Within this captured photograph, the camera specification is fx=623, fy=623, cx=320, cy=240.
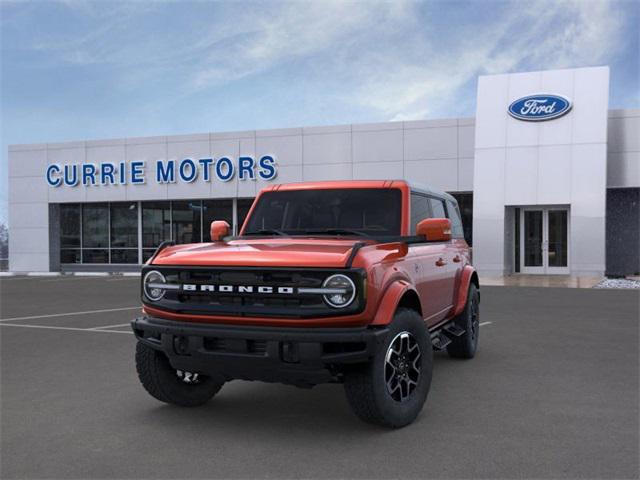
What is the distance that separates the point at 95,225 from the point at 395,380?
2811 cm

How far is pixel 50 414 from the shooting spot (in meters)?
5.07

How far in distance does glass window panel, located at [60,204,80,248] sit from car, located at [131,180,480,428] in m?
27.3

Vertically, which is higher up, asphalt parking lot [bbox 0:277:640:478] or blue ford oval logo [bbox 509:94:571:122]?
blue ford oval logo [bbox 509:94:571:122]

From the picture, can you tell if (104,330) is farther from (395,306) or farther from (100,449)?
(395,306)

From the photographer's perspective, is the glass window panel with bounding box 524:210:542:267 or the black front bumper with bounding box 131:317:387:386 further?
the glass window panel with bounding box 524:210:542:267

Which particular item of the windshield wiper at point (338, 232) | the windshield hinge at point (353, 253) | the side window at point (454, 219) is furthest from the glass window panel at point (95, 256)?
the windshield hinge at point (353, 253)

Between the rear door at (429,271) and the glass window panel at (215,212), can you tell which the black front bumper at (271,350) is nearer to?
the rear door at (429,271)

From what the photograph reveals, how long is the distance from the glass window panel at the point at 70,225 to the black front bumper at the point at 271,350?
1107 inches

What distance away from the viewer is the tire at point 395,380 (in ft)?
14.0

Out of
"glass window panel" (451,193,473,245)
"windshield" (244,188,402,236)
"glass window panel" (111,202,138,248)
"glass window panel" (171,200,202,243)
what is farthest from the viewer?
"glass window panel" (111,202,138,248)

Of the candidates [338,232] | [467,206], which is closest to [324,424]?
[338,232]

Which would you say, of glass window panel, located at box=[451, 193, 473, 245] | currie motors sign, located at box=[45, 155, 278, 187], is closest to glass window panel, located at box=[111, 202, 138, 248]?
currie motors sign, located at box=[45, 155, 278, 187]

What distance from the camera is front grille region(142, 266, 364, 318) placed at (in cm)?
417

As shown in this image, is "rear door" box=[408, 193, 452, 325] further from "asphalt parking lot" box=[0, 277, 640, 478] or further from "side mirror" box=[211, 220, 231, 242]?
"side mirror" box=[211, 220, 231, 242]
